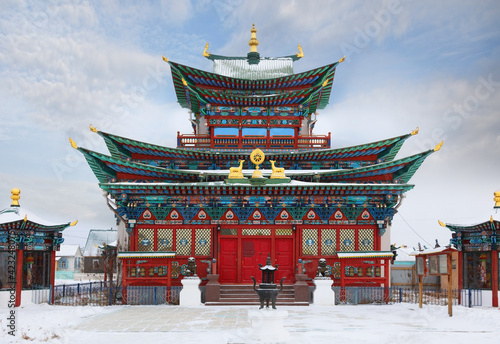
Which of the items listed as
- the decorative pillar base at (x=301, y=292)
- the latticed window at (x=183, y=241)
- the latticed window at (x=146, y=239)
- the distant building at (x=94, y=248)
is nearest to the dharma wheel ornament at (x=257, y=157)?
the latticed window at (x=183, y=241)

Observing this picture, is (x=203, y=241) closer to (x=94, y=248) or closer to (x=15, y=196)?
(x=15, y=196)

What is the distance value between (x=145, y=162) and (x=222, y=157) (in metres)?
4.58

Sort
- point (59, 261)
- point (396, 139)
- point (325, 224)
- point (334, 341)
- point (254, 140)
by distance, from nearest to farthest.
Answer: point (334, 341) → point (325, 224) → point (396, 139) → point (254, 140) → point (59, 261)

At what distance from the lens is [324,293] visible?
2353 cm

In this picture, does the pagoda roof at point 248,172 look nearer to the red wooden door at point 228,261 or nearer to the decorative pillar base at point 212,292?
the red wooden door at point 228,261

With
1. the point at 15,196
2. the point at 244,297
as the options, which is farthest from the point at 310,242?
the point at 15,196

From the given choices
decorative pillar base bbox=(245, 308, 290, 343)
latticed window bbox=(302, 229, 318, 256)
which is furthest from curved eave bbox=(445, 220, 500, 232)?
decorative pillar base bbox=(245, 308, 290, 343)

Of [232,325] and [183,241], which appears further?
[183,241]

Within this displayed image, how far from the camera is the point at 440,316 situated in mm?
19359

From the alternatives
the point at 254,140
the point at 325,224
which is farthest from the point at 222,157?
the point at 325,224

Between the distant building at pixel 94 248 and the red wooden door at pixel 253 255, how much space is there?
33.7 m

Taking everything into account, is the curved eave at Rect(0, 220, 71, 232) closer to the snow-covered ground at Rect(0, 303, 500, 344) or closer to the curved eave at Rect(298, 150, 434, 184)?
the snow-covered ground at Rect(0, 303, 500, 344)

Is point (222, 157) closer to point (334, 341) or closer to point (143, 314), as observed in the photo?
point (143, 314)

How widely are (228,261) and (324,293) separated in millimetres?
5432
